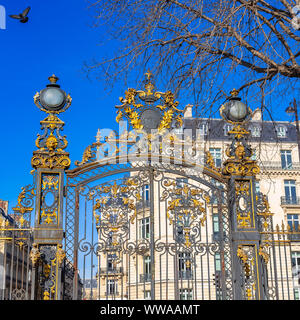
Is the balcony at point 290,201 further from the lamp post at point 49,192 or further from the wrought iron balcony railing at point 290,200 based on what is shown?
the lamp post at point 49,192

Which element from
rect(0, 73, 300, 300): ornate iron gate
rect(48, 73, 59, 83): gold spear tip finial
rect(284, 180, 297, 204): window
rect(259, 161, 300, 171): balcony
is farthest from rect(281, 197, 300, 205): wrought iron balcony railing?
rect(48, 73, 59, 83): gold spear tip finial

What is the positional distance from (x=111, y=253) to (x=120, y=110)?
250 cm

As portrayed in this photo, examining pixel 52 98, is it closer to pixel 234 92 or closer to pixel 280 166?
pixel 234 92

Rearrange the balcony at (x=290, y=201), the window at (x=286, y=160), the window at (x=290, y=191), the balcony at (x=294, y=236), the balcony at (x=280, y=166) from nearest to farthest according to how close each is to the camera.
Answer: the balcony at (x=294, y=236) → the balcony at (x=280, y=166) → the balcony at (x=290, y=201) → the window at (x=286, y=160) → the window at (x=290, y=191)

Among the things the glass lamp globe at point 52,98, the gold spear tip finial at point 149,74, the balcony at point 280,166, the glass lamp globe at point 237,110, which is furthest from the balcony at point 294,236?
the balcony at point 280,166

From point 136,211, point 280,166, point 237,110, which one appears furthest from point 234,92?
point 280,166

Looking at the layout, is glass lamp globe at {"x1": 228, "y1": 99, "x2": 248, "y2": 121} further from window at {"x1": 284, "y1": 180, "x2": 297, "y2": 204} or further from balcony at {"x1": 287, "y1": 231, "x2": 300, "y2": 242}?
window at {"x1": 284, "y1": 180, "x2": 297, "y2": 204}

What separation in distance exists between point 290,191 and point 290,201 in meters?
0.58

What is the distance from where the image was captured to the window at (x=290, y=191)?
29.5m

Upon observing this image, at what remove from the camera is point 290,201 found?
29500mm
